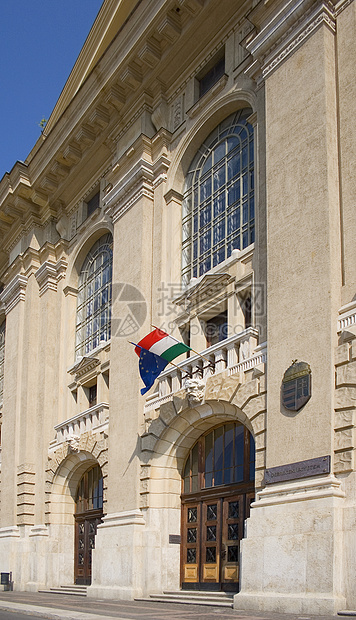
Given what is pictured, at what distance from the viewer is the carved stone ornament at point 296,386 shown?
14680 mm

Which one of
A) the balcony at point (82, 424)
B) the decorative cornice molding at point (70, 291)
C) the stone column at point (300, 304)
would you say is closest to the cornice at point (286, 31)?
the stone column at point (300, 304)

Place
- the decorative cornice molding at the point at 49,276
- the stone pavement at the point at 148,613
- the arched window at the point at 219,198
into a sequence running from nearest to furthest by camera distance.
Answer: the stone pavement at the point at 148,613 → the arched window at the point at 219,198 → the decorative cornice molding at the point at 49,276

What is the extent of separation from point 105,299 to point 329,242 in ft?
40.0

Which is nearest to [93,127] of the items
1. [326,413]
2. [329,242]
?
[329,242]

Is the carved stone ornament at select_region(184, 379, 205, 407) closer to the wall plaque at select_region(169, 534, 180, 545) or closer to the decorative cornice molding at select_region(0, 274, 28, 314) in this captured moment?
the wall plaque at select_region(169, 534, 180, 545)

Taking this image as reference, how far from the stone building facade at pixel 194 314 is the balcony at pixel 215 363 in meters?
0.07

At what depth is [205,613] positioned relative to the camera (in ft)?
47.1

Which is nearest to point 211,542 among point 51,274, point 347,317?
point 347,317

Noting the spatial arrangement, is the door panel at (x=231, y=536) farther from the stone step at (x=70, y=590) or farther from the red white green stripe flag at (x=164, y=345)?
the stone step at (x=70, y=590)

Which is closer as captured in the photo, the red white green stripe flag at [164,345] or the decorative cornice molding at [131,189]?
the red white green stripe flag at [164,345]

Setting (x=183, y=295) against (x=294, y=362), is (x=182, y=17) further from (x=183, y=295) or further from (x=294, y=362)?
(x=294, y=362)

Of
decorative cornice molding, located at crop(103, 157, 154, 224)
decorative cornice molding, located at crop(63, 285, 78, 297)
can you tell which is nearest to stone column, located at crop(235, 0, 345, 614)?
decorative cornice molding, located at crop(103, 157, 154, 224)

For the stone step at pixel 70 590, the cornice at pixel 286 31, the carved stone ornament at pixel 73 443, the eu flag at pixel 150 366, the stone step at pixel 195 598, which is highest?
the cornice at pixel 286 31

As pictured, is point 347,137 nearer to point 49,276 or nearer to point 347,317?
point 347,317
